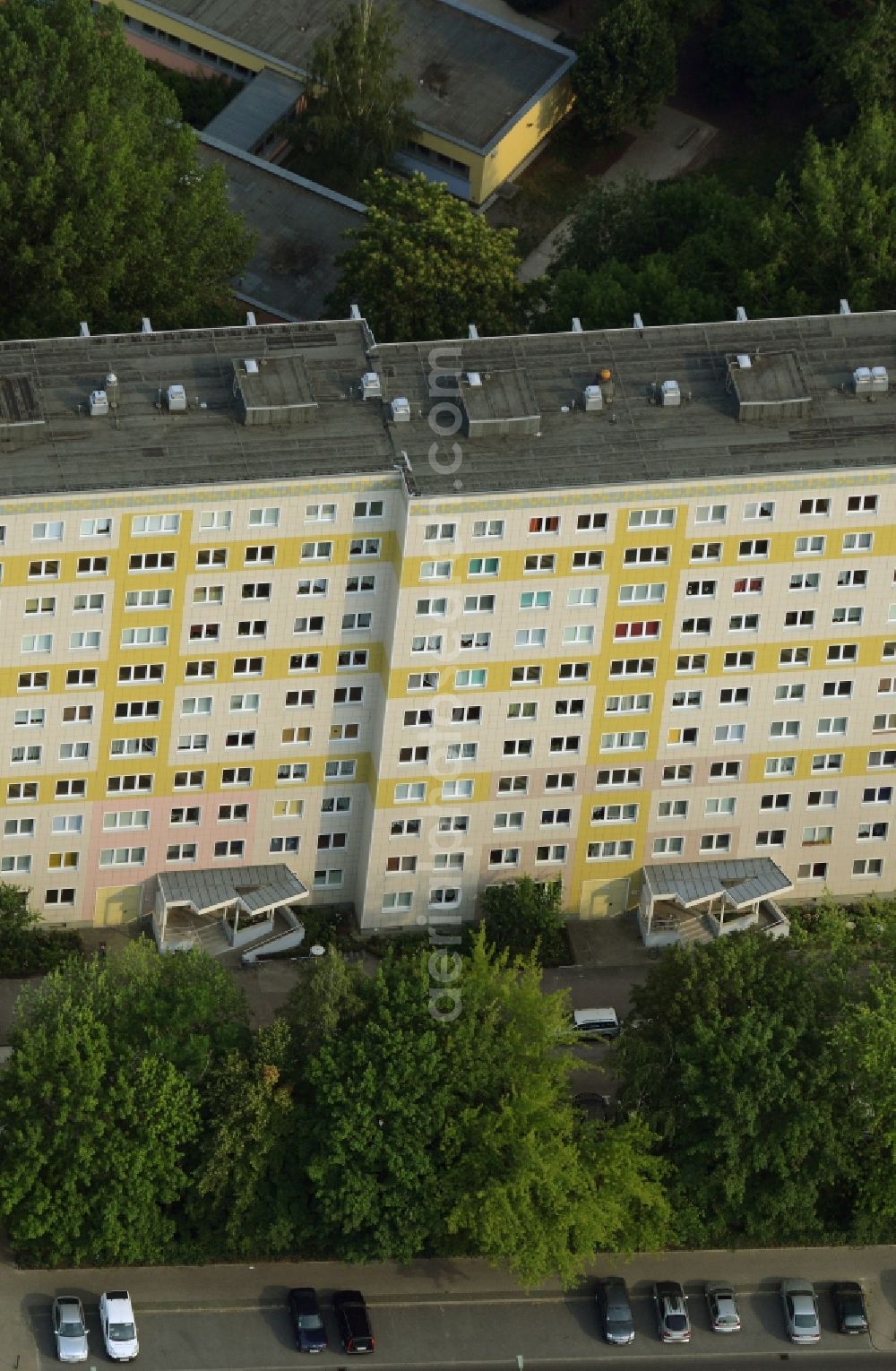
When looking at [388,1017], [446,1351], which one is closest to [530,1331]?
[446,1351]

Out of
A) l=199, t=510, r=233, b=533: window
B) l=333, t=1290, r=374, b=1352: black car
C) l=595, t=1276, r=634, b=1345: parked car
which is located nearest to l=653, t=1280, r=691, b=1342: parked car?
l=595, t=1276, r=634, b=1345: parked car

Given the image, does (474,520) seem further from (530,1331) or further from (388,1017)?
(530,1331)

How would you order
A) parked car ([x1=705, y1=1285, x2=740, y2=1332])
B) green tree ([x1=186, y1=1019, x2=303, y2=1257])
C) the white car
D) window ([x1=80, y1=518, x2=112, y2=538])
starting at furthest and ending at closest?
parked car ([x1=705, y1=1285, x2=740, y2=1332]) → window ([x1=80, y1=518, x2=112, y2=538]) → green tree ([x1=186, y1=1019, x2=303, y2=1257]) → the white car

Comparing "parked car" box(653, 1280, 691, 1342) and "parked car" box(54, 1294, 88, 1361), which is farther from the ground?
"parked car" box(653, 1280, 691, 1342)

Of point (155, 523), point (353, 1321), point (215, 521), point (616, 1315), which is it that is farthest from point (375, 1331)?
point (155, 523)

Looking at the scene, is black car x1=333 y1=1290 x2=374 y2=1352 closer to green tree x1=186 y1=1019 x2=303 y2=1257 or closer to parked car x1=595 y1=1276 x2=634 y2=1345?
green tree x1=186 y1=1019 x2=303 y2=1257
